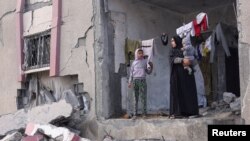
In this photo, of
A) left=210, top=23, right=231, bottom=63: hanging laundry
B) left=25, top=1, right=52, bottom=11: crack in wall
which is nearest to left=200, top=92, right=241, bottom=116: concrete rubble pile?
left=210, top=23, right=231, bottom=63: hanging laundry

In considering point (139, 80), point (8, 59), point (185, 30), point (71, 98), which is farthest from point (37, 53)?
point (185, 30)

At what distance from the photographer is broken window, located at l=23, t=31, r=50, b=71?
383 inches

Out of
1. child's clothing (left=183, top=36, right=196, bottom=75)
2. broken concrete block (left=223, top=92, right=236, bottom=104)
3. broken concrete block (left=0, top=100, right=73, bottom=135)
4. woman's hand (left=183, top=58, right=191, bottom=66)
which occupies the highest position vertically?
child's clothing (left=183, top=36, right=196, bottom=75)

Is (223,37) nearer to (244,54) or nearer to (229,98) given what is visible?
(229,98)

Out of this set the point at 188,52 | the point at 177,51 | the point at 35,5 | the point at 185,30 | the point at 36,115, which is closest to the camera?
the point at 177,51

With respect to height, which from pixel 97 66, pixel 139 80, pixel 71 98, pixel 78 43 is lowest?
pixel 71 98

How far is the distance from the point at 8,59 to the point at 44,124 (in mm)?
3171

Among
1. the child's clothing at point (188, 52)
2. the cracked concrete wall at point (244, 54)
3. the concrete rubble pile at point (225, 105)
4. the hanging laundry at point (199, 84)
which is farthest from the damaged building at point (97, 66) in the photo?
the child's clothing at point (188, 52)

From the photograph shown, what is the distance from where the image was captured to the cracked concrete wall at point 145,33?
874 cm

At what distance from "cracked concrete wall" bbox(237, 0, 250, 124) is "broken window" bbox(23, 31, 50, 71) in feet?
15.2

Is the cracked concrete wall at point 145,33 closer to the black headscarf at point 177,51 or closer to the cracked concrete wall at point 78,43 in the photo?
the cracked concrete wall at point 78,43

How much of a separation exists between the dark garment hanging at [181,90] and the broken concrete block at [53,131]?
1.75m

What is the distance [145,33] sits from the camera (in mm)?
9602

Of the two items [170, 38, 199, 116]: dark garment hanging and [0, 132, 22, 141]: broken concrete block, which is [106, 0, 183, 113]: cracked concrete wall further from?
[0, 132, 22, 141]: broken concrete block
